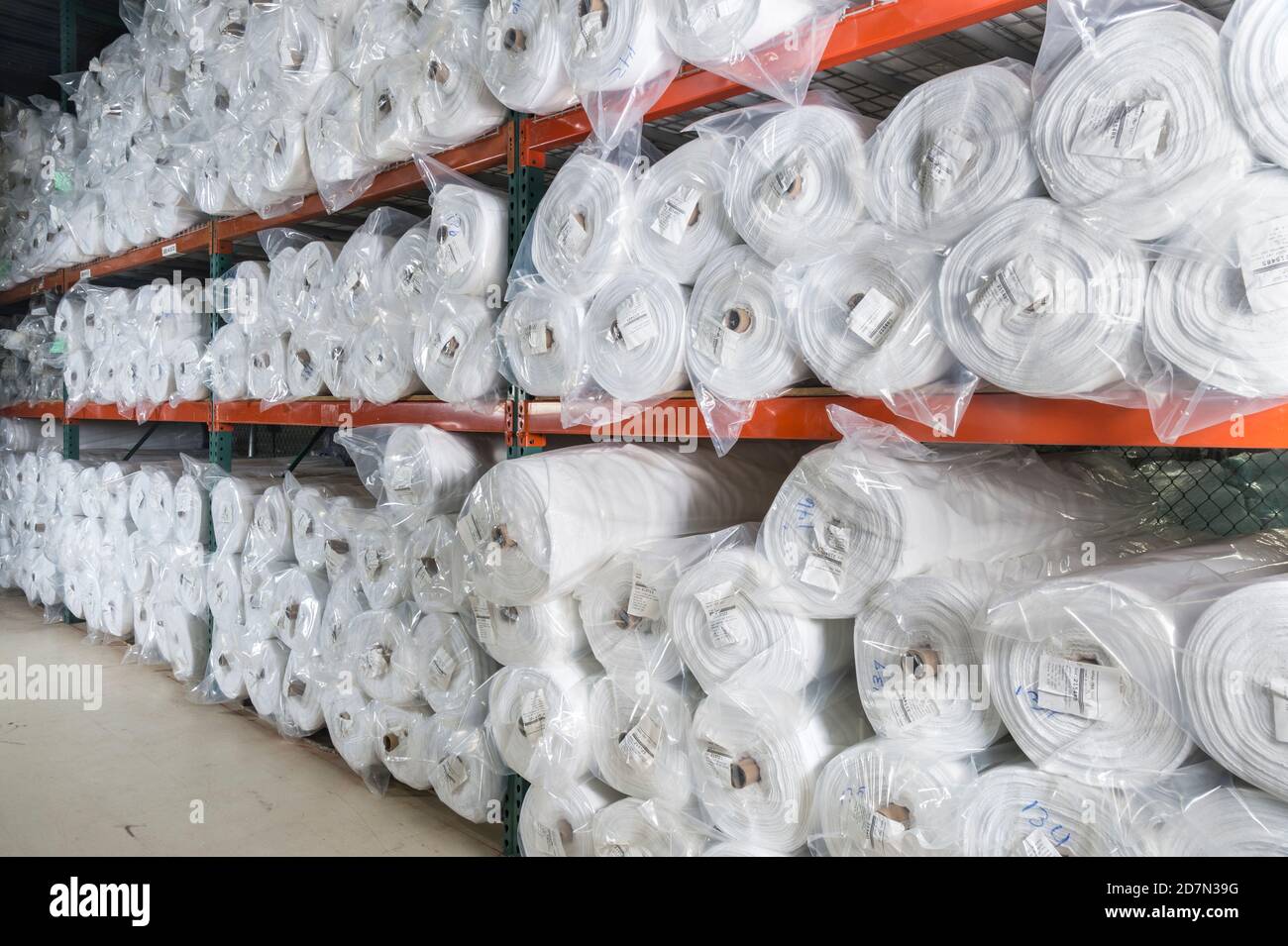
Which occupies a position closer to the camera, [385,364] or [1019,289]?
[1019,289]

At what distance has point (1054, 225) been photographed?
1.41 m

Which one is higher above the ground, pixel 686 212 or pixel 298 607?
pixel 686 212

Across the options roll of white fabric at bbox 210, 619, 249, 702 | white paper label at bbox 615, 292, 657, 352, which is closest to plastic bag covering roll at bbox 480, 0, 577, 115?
white paper label at bbox 615, 292, 657, 352

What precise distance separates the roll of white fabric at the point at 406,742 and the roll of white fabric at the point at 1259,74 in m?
2.59

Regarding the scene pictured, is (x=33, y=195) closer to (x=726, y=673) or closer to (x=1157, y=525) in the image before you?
(x=726, y=673)

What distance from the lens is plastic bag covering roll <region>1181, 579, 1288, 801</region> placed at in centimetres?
120

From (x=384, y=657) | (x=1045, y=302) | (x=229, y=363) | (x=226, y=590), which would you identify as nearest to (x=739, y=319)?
(x=1045, y=302)

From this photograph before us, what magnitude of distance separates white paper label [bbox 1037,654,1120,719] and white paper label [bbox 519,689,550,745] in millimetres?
1264

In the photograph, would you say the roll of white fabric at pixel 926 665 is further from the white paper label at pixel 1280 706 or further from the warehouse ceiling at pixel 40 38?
the warehouse ceiling at pixel 40 38

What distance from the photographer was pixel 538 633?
2.28 meters

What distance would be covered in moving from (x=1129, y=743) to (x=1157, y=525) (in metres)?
1.34

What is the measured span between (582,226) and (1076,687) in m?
1.58

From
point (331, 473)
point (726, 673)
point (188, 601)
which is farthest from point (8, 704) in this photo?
point (726, 673)

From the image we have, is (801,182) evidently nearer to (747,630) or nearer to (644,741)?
(747,630)
